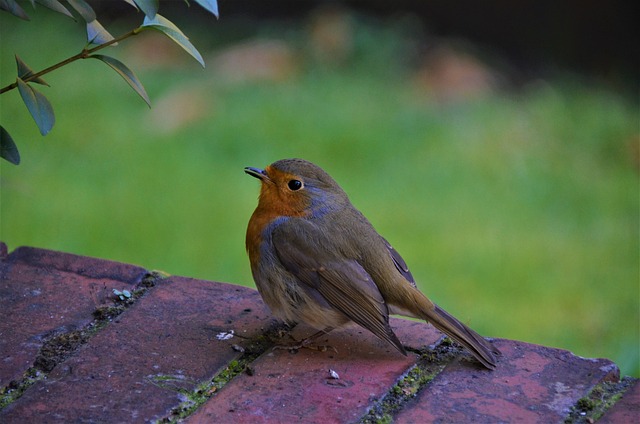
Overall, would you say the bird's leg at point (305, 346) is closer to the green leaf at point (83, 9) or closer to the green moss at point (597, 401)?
the green moss at point (597, 401)

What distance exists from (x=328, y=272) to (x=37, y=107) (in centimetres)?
107

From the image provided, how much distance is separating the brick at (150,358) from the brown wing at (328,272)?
0.62 ft

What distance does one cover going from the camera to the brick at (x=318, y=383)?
247 cm

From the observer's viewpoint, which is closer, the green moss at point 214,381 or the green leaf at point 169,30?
the green moss at point 214,381

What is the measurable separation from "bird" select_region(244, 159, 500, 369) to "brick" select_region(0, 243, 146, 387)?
0.44 m

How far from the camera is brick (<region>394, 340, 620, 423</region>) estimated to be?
8.14ft

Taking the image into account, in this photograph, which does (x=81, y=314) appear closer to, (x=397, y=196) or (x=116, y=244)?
(x=116, y=244)

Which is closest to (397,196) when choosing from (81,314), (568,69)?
(568,69)

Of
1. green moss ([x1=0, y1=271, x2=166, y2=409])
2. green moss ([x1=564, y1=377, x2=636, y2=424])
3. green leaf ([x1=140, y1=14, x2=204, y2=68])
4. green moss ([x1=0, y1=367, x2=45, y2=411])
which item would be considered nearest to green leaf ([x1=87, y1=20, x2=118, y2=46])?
green leaf ([x1=140, y1=14, x2=204, y2=68])

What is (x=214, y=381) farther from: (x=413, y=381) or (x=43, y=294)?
(x=43, y=294)

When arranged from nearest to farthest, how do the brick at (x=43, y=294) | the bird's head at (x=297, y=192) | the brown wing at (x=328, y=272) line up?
the brick at (x=43, y=294)
the brown wing at (x=328, y=272)
the bird's head at (x=297, y=192)

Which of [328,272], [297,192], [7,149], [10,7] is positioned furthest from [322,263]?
[10,7]

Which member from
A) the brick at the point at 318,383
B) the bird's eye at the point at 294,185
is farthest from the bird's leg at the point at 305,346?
the bird's eye at the point at 294,185

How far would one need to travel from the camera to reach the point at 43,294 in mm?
3037
